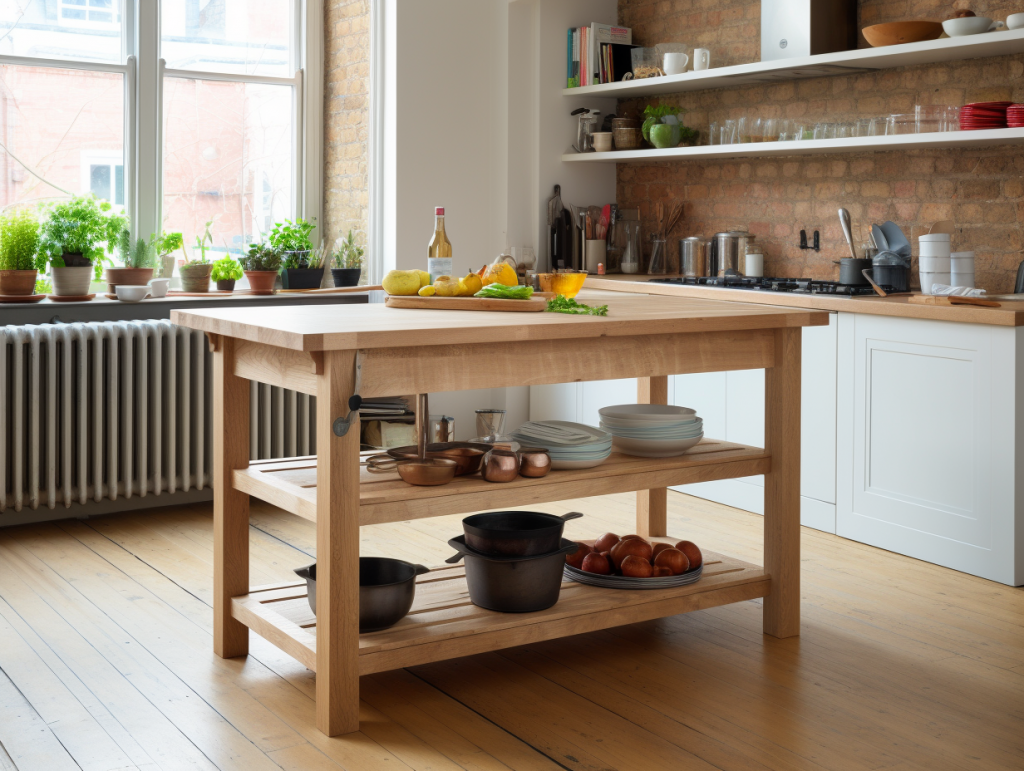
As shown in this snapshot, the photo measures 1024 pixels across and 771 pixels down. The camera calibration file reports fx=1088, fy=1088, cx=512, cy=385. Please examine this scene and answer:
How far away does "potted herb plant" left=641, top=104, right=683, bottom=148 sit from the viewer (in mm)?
5484

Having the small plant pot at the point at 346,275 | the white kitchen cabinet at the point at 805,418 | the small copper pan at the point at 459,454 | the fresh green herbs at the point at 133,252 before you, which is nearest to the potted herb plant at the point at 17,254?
the fresh green herbs at the point at 133,252

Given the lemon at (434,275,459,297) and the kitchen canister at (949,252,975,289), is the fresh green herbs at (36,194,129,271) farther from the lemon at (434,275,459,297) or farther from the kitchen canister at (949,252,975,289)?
the kitchen canister at (949,252,975,289)

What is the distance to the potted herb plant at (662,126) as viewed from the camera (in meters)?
5.48

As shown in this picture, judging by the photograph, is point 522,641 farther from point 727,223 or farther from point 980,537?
point 727,223

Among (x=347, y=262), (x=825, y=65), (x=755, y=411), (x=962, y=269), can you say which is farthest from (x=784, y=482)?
(x=347, y=262)

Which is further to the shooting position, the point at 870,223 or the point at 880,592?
the point at 870,223

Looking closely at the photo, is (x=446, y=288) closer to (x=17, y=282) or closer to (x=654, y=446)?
(x=654, y=446)

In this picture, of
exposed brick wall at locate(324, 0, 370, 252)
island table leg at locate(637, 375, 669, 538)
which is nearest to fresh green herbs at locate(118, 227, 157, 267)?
exposed brick wall at locate(324, 0, 370, 252)

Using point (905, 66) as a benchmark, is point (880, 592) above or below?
below

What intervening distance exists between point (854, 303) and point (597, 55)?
7.77 ft

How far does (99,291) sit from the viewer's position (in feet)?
16.7

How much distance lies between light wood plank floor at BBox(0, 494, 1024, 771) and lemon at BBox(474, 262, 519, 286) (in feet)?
3.53

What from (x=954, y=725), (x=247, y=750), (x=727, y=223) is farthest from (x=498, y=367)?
(x=727, y=223)

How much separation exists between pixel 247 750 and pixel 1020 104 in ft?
11.4
